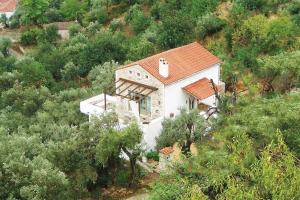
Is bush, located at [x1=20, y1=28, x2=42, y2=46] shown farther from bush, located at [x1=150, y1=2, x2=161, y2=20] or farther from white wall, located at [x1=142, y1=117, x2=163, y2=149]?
white wall, located at [x1=142, y1=117, x2=163, y2=149]

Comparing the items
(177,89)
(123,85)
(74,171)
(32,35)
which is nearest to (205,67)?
(177,89)

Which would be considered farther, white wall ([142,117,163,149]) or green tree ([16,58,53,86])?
green tree ([16,58,53,86])

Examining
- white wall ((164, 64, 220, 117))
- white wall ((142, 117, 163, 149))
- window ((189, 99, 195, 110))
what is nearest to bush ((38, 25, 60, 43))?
white wall ((164, 64, 220, 117))

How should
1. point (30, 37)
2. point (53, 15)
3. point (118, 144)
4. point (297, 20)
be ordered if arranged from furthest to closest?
1. point (53, 15)
2. point (30, 37)
3. point (297, 20)
4. point (118, 144)

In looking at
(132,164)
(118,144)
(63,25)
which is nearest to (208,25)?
(132,164)

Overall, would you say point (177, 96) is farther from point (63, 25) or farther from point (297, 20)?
point (63, 25)

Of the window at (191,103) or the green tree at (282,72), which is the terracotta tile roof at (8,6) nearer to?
the window at (191,103)
